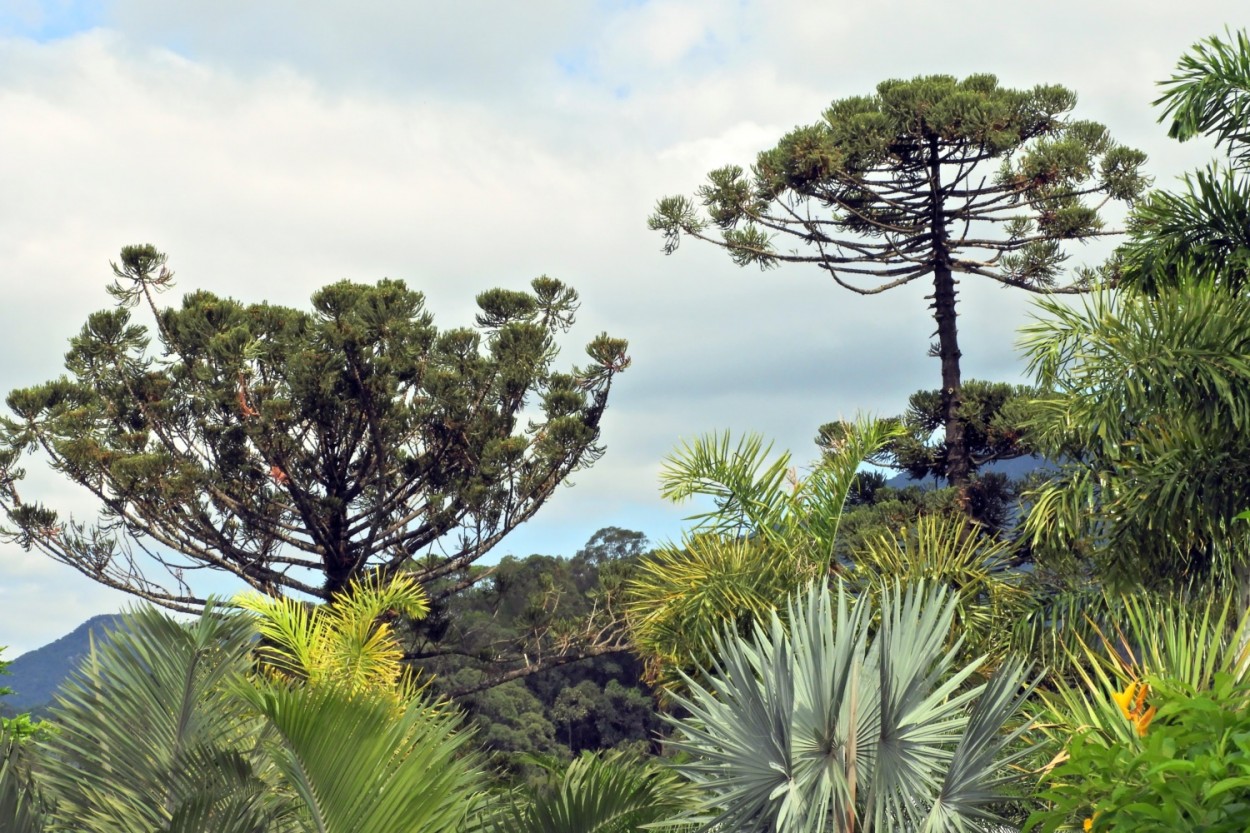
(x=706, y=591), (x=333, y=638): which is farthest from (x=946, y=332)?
(x=333, y=638)

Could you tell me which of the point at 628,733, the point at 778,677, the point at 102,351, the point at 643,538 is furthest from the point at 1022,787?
the point at 643,538

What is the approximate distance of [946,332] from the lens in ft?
57.2

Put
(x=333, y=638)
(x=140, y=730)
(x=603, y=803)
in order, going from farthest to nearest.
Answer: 1. (x=333, y=638)
2. (x=140, y=730)
3. (x=603, y=803)

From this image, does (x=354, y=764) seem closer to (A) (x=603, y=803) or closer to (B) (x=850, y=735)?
(A) (x=603, y=803)

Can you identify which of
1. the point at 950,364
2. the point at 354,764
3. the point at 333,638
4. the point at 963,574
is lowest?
the point at 354,764

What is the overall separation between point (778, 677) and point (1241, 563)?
5.10 meters

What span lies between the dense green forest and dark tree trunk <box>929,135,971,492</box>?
2.3 inches

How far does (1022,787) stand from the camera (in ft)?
22.2

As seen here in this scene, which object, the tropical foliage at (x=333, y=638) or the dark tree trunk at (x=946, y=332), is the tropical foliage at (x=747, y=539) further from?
the dark tree trunk at (x=946, y=332)

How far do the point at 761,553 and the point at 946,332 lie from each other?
9714 millimetres

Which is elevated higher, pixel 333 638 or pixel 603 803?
pixel 333 638

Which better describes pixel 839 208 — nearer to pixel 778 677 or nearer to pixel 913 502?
pixel 913 502

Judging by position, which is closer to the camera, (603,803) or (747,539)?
(603,803)

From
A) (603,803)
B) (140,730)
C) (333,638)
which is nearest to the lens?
(603,803)
